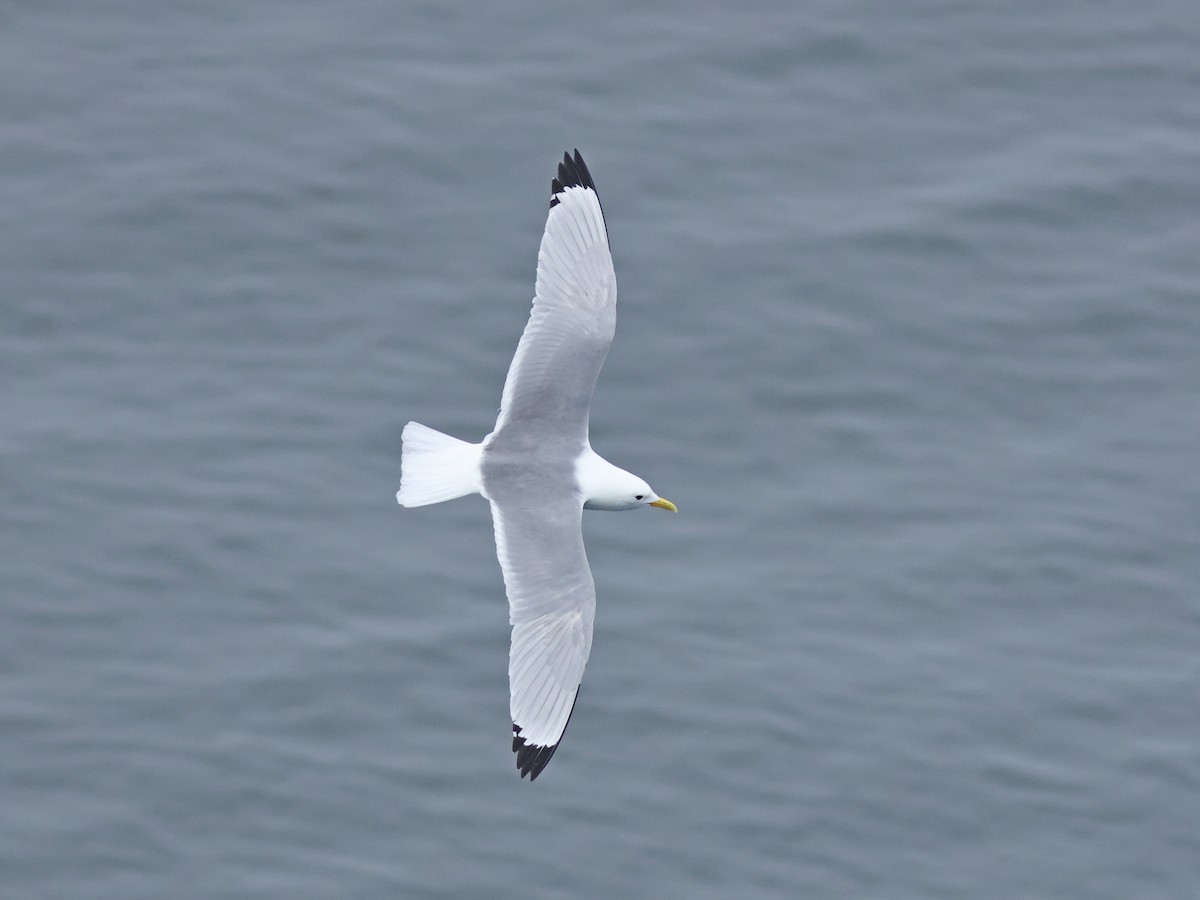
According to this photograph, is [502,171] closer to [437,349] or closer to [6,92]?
[437,349]

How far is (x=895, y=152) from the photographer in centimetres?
2017

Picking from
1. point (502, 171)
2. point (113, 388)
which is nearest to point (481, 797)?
point (113, 388)

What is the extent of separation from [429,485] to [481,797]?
392 cm

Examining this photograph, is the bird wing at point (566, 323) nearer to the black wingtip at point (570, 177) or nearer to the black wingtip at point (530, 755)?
the black wingtip at point (570, 177)

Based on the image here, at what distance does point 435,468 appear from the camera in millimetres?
12852

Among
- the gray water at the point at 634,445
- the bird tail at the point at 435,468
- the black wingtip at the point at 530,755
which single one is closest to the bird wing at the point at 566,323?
the bird tail at the point at 435,468

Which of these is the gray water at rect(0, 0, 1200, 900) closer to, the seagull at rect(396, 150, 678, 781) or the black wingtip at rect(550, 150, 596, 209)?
the seagull at rect(396, 150, 678, 781)

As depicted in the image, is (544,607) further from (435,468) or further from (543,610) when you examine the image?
(435,468)

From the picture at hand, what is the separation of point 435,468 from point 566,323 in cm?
117

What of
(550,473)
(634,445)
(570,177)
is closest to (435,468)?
(550,473)

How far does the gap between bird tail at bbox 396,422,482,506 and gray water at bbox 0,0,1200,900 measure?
12.3 feet

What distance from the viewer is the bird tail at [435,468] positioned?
41.5 ft

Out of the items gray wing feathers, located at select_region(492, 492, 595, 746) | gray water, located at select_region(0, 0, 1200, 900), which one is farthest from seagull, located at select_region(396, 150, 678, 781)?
gray water, located at select_region(0, 0, 1200, 900)

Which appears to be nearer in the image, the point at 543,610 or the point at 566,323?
the point at 543,610
